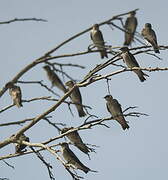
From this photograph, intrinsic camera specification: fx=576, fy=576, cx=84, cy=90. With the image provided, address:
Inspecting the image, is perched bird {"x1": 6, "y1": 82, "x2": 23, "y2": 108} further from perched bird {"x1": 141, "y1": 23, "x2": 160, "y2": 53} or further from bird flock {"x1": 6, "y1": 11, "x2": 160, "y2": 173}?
perched bird {"x1": 141, "y1": 23, "x2": 160, "y2": 53}

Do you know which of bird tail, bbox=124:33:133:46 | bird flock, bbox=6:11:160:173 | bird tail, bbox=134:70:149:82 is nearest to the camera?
bird tail, bbox=124:33:133:46

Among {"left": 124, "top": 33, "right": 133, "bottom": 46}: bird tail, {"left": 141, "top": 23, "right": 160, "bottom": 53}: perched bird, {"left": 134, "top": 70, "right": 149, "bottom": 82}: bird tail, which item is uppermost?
{"left": 141, "top": 23, "right": 160, "bottom": 53}: perched bird

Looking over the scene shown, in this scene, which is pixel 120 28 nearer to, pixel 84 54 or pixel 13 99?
pixel 84 54

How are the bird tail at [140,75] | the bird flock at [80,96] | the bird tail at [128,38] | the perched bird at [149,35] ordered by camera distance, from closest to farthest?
1. the bird tail at [128,38]
2. the bird flock at [80,96]
3. the bird tail at [140,75]
4. the perched bird at [149,35]

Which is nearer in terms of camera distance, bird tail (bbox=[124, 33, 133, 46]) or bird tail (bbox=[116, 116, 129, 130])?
bird tail (bbox=[124, 33, 133, 46])

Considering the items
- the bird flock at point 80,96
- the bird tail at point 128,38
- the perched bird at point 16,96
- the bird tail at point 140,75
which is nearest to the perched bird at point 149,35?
the bird flock at point 80,96

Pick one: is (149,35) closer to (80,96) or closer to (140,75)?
(140,75)

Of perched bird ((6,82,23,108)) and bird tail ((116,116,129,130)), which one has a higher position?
perched bird ((6,82,23,108))

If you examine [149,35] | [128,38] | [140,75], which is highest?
[149,35]

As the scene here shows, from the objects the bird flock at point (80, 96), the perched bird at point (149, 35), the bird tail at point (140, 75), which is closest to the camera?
the bird flock at point (80, 96)

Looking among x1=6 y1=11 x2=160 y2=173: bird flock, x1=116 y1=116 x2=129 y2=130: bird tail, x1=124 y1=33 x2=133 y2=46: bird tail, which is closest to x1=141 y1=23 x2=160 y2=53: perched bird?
x1=6 y1=11 x2=160 y2=173: bird flock

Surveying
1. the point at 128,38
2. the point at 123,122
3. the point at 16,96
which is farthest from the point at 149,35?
the point at 128,38

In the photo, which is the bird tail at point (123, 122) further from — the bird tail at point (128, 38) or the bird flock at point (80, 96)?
the bird tail at point (128, 38)

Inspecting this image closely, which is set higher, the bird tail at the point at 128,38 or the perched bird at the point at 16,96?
the perched bird at the point at 16,96
